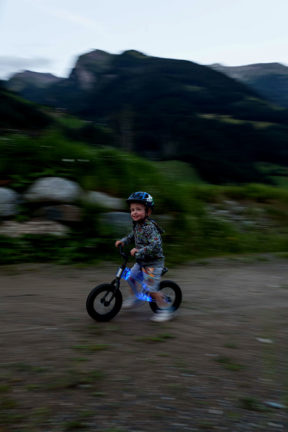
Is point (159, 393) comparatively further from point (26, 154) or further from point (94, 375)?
point (26, 154)

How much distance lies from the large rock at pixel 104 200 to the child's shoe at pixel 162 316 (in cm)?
289

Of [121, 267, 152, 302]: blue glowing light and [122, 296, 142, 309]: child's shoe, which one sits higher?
[121, 267, 152, 302]: blue glowing light

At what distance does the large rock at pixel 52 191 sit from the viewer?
635 centimetres

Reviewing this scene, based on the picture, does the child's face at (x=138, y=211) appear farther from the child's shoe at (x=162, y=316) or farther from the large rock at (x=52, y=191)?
the large rock at (x=52, y=191)

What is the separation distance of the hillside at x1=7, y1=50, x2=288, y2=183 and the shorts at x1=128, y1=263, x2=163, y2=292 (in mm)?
11445

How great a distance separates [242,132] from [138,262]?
40.5 meters

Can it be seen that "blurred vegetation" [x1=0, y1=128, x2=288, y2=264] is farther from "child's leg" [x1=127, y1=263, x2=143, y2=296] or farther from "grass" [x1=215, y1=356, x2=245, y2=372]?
"grass" [x1=215, y1=356, x2=245, y2=372]

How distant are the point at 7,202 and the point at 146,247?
11.1 ft

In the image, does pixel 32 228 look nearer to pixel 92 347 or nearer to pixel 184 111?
pixel 92 347

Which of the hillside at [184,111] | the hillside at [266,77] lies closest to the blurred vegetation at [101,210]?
the hillside at [184,111]

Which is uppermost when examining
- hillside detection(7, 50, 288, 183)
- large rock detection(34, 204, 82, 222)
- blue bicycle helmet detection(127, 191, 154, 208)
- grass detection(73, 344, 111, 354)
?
hillside detection(7, 50, 288, 183)

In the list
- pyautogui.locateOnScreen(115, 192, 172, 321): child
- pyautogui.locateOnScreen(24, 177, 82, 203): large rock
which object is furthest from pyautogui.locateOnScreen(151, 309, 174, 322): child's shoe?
pyautogui.locateOnScreen(24, 177, 82, 203): large rock

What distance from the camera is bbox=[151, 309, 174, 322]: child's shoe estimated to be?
12.9ft

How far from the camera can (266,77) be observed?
377ft
